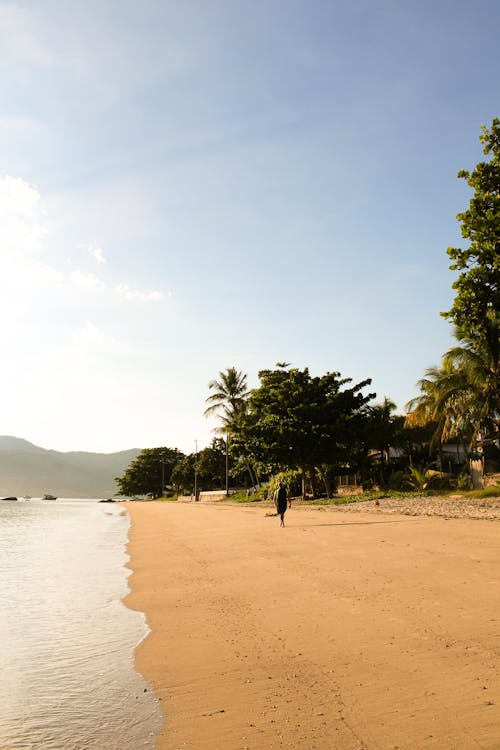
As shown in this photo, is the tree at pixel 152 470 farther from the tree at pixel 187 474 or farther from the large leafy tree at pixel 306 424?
the large leafy tree at pixel 306 424

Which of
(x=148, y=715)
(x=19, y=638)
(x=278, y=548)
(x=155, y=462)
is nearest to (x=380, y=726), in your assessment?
(x=148, y=715)

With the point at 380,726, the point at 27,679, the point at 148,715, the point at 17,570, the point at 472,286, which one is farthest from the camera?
the point at 472,286

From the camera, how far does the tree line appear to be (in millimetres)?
16500

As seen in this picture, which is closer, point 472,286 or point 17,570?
point 17,570

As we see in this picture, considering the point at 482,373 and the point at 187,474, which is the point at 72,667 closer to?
the point at 482,373

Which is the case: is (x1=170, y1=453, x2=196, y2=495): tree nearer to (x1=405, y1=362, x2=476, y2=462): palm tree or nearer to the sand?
(x1=405, y1=362, x2=476, y2=462): palm tree

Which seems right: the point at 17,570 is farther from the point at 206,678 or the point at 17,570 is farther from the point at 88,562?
the point at 206,678

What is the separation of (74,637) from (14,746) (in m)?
3.11

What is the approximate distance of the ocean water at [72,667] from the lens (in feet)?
12.3

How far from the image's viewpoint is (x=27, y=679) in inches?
197

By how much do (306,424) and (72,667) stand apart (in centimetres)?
2842

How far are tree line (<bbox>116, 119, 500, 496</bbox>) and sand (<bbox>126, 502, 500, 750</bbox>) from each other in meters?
8.89

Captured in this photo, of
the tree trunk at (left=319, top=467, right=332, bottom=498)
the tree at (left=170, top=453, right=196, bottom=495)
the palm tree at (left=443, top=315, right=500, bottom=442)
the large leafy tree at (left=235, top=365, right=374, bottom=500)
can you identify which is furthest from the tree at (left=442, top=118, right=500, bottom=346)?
the tree at (left=170, top=453, right=196, bottom=495)

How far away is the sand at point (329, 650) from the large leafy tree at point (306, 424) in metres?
21.5
